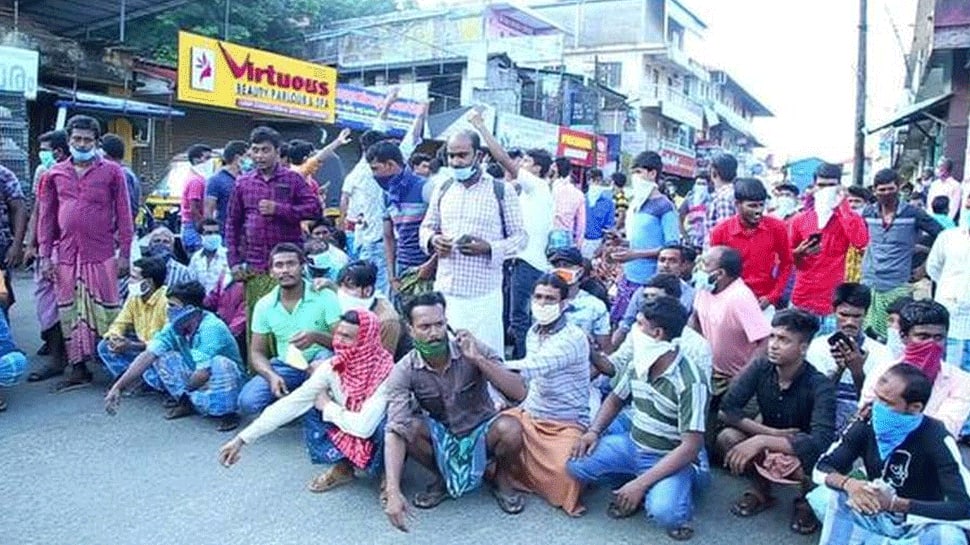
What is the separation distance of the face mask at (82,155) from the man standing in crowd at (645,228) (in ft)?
11.9

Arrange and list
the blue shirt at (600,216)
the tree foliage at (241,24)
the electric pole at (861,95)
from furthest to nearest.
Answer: the tree foliage at (241,24) → the electric pole at (861,95) → the blue shirt at (600,216)

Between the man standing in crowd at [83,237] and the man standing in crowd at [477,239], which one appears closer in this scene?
the man standing in crowd at [477,239]

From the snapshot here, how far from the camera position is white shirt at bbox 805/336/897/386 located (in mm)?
3768

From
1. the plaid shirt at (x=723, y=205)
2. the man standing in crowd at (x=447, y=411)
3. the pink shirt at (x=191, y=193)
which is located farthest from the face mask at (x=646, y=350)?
the pink shirt at (x=191, y=193)

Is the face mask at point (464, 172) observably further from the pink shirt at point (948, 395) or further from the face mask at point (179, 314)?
the pink shirt at point (948, 395)

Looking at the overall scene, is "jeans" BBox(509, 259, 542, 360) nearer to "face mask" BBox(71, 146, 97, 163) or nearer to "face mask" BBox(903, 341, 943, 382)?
"face mask" BBox(903, 341, 943, 382)

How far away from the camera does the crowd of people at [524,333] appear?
3.49 metres

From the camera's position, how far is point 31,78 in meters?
11.1

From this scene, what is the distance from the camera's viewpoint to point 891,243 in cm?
539

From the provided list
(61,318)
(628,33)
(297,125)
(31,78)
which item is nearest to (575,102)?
(628,33)

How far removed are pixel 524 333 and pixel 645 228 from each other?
1143mm

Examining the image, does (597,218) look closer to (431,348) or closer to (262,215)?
(262,215)

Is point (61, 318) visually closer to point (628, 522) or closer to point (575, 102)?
point (628, 522)

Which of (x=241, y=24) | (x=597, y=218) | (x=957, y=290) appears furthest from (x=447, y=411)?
(x=241, y=24)
